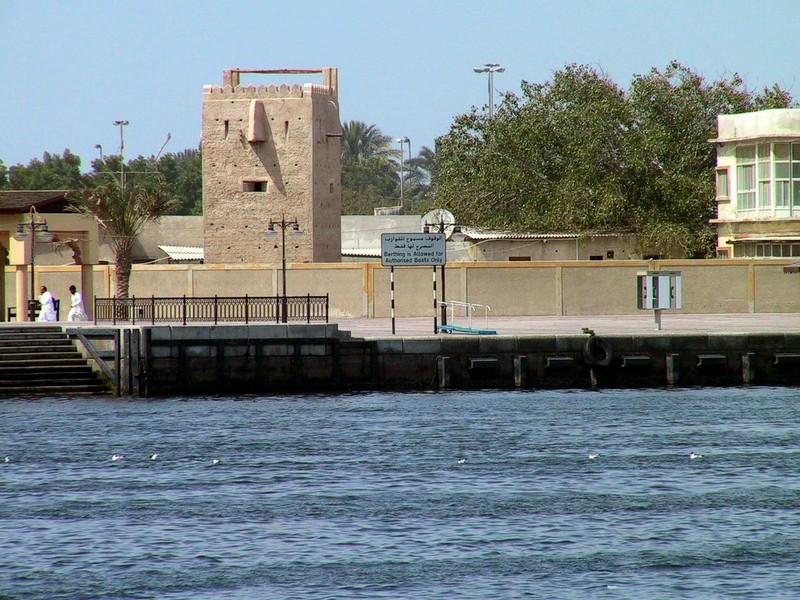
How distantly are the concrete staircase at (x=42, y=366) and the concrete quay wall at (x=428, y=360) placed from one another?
122 cm

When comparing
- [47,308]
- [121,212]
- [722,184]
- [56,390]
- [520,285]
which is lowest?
[56,390]

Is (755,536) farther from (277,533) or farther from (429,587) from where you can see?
(277,533)

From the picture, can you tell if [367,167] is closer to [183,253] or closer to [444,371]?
[183,253]

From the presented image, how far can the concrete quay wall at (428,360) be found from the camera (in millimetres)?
35344

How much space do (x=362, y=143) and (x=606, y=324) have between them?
87.0 metres

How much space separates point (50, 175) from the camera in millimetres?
105438

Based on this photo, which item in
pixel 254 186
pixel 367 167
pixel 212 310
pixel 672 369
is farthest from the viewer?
pixel 367 167

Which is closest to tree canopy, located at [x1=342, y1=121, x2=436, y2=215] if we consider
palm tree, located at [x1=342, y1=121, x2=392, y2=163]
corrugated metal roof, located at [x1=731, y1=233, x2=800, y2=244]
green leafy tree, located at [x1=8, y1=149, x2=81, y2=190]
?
palm tree, located at [x1=342, y1=121, x2=392, y2=163]

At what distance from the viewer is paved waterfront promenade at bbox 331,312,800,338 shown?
37938 mm

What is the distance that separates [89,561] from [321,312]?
24.2 meters

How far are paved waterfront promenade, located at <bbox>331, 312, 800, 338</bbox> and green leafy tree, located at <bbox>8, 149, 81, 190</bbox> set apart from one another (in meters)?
62.8

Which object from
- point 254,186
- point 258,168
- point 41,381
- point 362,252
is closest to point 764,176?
point 258,168

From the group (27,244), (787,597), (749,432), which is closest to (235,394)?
(27,244)

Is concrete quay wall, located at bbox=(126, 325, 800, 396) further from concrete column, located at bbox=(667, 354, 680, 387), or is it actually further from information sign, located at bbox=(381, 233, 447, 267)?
information sign, located at bbox=(381, 233, 447, 267)
